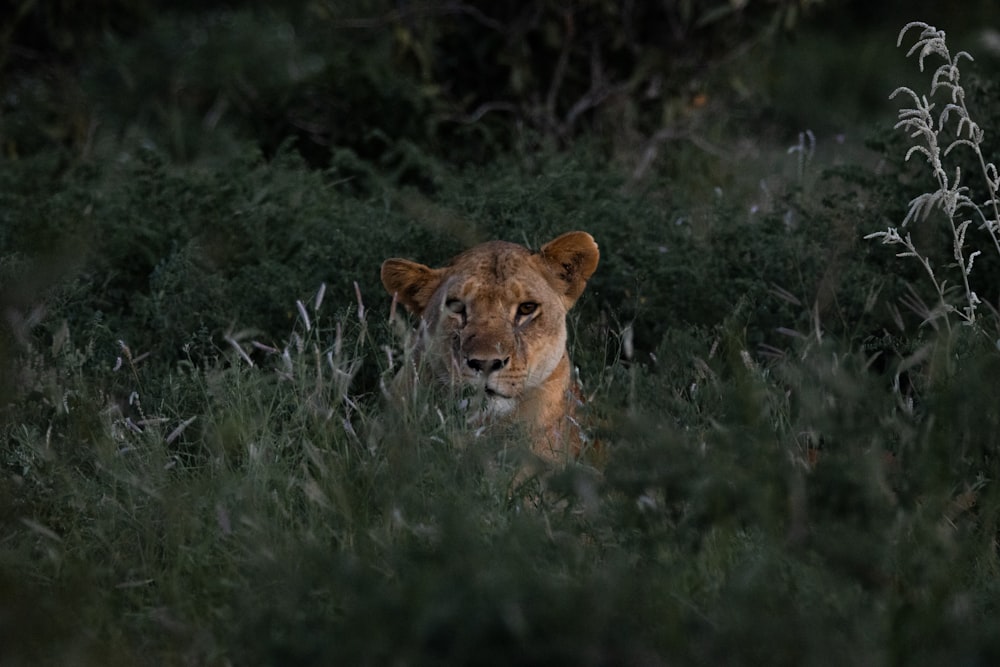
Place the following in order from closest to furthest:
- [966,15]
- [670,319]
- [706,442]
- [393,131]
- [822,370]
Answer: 1. [822,370]
2. [706,442]
3. [670,319]
4. [393,131]
5. [966,15]

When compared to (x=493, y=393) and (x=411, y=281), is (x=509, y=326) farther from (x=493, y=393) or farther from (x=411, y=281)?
(x=411, y=281)

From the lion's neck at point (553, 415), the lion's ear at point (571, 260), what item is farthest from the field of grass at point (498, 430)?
the lion's ear at point (571, 260)

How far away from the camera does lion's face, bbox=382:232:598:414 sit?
476cm

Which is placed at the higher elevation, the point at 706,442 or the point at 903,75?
the point at 706,442

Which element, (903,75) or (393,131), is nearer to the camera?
(393,131)

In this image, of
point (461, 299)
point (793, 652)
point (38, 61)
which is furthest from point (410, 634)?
point (38, 61)


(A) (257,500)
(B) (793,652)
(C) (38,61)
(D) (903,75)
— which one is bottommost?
(D) (903,75)

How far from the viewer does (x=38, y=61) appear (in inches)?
429

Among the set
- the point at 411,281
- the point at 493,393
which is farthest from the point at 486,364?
the point at 411,281

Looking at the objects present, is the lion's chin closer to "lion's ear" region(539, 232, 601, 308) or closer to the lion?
the lion

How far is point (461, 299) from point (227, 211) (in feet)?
7.07

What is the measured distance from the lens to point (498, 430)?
14.8ft

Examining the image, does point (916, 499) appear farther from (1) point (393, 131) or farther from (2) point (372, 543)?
(1) point (393, 131)

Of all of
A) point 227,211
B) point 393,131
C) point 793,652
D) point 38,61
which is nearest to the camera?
point 793,652
